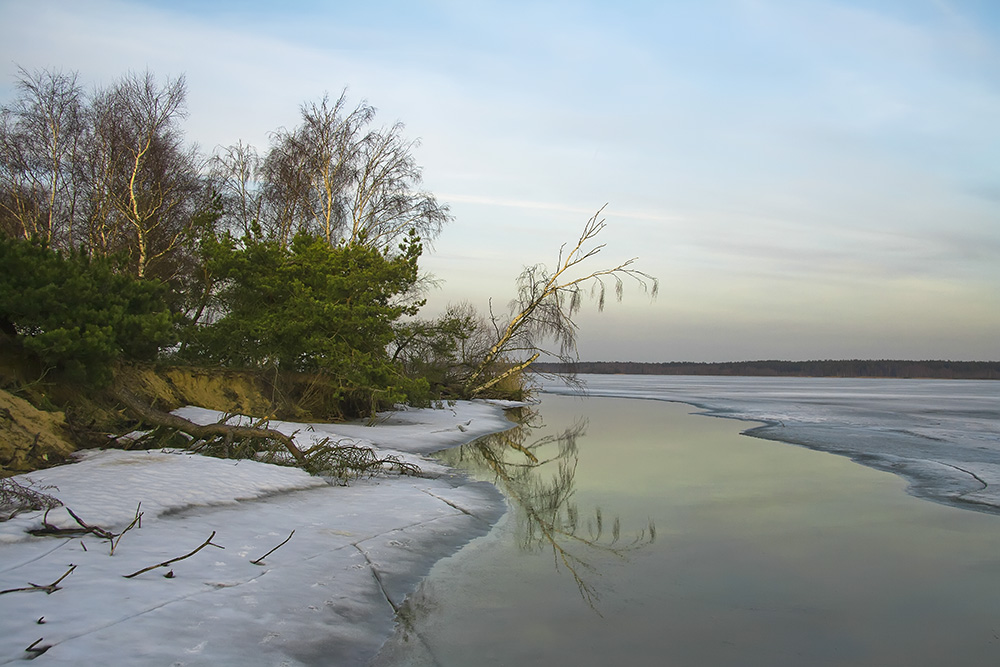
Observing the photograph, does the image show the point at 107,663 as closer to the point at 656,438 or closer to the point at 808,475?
the point at 808,475

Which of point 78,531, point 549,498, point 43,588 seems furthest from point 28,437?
point 549,498

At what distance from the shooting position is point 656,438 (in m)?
16.5

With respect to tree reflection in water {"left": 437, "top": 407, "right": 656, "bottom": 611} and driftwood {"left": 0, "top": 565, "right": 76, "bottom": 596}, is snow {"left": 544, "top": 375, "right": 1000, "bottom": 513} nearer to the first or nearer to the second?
tree reflection in water {"left": 437, "top": 407, "right": 656, "bottom": 611}

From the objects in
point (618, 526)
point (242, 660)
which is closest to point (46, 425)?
point (242, 660)

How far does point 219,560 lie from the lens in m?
5.22

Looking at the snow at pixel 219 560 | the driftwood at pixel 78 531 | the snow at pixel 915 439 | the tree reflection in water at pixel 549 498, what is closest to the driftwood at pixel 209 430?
the snow at pixel 219 560

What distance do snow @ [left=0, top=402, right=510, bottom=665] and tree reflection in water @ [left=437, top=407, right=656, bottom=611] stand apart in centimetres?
63

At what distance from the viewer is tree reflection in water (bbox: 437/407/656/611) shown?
6496 mm

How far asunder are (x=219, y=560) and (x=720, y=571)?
389 centimetres

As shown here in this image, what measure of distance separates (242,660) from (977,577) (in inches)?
218

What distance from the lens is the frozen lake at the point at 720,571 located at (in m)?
4.30

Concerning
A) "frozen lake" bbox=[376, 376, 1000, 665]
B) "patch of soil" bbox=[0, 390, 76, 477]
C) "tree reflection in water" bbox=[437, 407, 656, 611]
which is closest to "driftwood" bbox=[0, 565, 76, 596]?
"frozen lake" bbox=[376, 376, 1000, 665]

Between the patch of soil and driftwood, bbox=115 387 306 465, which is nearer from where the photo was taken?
the patch of soil

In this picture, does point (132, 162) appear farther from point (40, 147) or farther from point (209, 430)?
point (209, 430)
